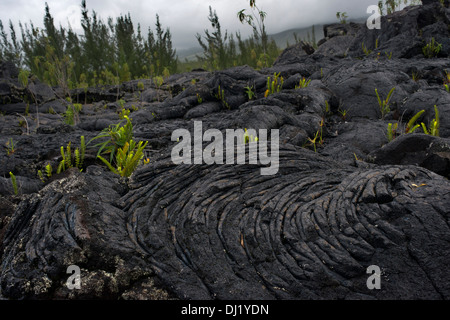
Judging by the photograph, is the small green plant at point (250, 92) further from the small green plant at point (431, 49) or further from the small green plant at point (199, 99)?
the small green plant at point (431, 49)

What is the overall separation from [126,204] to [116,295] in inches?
34.9

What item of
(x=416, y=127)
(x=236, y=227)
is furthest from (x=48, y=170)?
(x=416, y=127)

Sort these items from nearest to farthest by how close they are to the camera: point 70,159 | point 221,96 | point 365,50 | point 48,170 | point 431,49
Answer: point 48,170 < point 70,159 < point 221,96 < point 431,49 < point 365,50

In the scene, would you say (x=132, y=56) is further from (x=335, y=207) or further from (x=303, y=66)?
(x=335, y=207)

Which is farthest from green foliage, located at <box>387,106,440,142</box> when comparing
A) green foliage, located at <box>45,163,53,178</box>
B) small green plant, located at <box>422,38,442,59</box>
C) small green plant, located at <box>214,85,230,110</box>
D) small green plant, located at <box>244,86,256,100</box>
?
small green plant, located at <box>422,38,442,59</box>

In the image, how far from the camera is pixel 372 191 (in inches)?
95.6

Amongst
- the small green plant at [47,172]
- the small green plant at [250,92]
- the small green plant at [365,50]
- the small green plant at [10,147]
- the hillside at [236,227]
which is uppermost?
the small green plant at [365,50]

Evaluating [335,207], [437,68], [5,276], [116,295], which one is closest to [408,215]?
[335,207]

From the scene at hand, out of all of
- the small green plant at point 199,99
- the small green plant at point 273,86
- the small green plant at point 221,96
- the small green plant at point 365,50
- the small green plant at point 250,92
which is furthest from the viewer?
the small green plant at point 365,50

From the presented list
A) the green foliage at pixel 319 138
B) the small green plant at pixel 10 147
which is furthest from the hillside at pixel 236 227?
the small green plant at pixel 10 147

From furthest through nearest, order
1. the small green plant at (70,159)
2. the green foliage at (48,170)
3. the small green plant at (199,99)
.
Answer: the small green plant at (199,99) → the small green plant at (70,159) → the green foliage at (48,170)

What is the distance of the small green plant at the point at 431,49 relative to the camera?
31.8 feet

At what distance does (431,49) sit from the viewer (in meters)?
9.74

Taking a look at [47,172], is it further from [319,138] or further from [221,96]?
[221,96]
